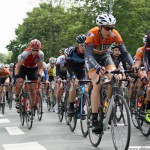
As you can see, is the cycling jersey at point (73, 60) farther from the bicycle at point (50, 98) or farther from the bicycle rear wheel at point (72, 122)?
the bicycle at point (50, 98)

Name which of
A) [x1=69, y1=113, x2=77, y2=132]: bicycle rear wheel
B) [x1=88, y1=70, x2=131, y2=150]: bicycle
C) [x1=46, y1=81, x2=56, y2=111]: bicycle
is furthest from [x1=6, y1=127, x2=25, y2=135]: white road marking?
[x1=46, y1=81, x2=56, y2=111]: bicycle

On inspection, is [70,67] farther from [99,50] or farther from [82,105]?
[99,50]

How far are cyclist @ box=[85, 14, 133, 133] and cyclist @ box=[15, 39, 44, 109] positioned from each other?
108 inches

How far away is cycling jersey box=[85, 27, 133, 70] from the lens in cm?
621

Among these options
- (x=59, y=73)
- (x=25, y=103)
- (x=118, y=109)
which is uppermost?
(x=59, y=73)

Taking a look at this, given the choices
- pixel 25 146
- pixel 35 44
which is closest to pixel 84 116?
pixel 25 146

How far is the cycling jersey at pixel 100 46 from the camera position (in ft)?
20.4

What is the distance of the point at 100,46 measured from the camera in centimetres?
655

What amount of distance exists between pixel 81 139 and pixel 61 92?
160 inches

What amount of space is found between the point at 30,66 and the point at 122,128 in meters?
4.92

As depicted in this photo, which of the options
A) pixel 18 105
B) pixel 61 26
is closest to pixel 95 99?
pixel 18 105

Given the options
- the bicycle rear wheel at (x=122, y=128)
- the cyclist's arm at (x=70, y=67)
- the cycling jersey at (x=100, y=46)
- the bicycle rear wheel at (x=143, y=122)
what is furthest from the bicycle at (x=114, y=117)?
the cyclist's arm at (x=70, y=67)

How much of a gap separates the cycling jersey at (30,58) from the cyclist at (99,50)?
3.02m

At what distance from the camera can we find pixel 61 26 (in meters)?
46.2
